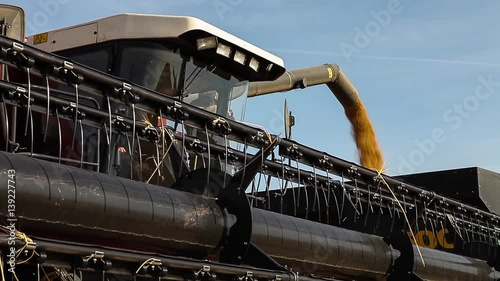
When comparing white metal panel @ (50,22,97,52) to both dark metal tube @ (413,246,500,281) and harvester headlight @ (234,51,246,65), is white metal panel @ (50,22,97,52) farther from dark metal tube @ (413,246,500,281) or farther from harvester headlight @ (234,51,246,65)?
dark metal tube @ (413,246,500,281)

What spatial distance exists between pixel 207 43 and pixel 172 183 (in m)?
0.91

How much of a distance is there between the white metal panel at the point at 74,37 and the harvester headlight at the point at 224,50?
0.73 m

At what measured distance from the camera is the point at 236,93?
192 inches

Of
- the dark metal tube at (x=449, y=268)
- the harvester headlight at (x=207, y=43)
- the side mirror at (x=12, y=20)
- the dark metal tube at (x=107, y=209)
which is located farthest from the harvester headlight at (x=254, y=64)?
the dark metal tube at (x=107, y=209)

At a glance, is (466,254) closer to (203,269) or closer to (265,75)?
(265,75)

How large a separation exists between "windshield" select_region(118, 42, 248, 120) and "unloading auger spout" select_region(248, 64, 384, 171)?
362 cm

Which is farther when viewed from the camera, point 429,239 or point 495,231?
point 495,231

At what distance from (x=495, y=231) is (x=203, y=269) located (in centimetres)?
389

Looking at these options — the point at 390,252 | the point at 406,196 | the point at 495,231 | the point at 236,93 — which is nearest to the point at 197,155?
the point at 236,93

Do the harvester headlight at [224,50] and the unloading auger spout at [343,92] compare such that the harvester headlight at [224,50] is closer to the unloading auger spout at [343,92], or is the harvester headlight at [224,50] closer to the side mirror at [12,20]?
the side mirror at [12,20]

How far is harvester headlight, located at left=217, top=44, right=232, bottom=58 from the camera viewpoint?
174 inches

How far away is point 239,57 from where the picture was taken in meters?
4.60

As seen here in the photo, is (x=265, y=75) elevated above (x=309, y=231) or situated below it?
above

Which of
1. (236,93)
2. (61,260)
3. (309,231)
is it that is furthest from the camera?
(236,93)
